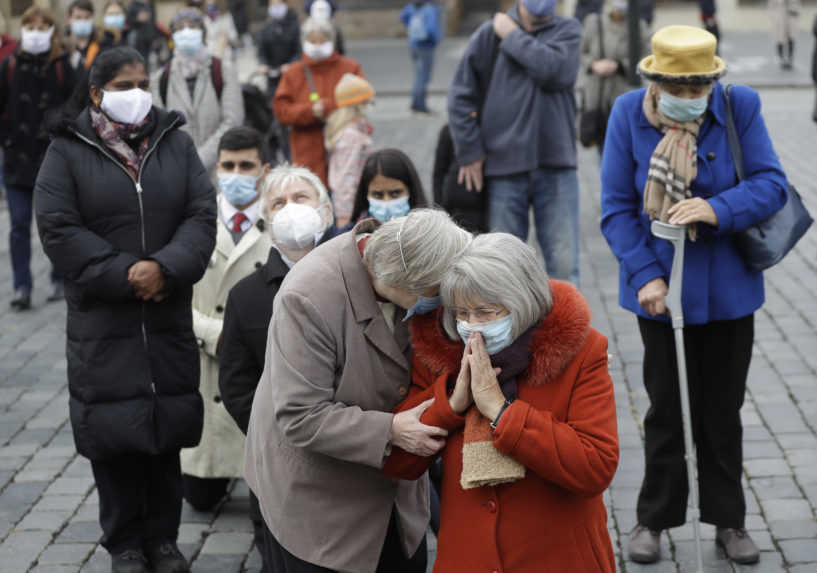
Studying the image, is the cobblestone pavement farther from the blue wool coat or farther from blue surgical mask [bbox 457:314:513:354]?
blue surgical mask [bbox 457:314:513:354]

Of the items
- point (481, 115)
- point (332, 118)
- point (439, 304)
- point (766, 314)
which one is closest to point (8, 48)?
point (332, 118)

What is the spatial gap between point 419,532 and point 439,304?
2.75 feet

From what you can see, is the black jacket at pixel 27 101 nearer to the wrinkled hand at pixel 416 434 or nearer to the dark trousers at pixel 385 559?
the dark trousers at pixel 385 559

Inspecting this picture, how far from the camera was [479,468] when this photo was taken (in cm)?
317

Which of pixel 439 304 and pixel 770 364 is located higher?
pixel 439 304

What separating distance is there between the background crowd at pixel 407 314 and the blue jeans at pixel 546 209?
2 cm

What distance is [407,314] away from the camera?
335 cm

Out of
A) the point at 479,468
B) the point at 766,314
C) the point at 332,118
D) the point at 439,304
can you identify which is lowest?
the point at 766,314

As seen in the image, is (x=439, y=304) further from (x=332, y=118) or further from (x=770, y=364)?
(x=332, y=118)

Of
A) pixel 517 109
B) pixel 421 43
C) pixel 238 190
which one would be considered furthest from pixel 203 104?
pixel 421 43

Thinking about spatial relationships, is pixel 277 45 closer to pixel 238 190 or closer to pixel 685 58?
pixel 238 190

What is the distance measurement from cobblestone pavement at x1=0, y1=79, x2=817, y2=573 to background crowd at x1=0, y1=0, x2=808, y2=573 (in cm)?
23

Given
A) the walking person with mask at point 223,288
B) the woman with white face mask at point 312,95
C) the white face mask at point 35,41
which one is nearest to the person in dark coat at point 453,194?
the woman with white face mask at point 312,95

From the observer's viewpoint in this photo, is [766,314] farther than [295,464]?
Yes
